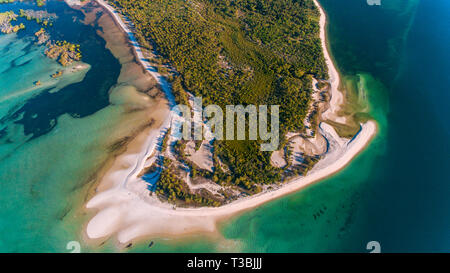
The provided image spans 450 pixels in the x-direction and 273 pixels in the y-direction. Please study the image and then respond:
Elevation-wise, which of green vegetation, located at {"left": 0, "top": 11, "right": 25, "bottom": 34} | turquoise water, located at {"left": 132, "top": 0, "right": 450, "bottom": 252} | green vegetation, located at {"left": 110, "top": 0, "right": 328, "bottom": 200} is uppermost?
green vegetation, located at {"left": 0, "top": 11, "right": 25, "bottom": 34}

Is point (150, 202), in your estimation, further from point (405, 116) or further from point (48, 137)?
point (405, 116)

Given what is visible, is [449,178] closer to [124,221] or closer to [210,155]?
[210,155]

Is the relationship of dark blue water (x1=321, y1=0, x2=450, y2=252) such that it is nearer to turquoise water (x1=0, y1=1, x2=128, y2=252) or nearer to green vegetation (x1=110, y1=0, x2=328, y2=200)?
green vegetation (x1=110, y1=0, x2=328, y2=200)

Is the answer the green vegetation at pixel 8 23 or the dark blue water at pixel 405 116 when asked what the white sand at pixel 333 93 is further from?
the green vegetation at pixel 8 23

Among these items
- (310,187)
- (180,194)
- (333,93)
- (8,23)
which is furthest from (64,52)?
(333,93)

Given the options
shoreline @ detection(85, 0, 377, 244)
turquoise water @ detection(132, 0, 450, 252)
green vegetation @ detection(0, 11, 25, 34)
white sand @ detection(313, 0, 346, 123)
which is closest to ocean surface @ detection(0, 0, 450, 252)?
→ turquoise water @ detection(132, 0, 450, 252)

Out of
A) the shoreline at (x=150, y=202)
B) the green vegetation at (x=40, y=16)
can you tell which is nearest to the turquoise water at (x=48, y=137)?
the shoreline at (x=150, y=202)
